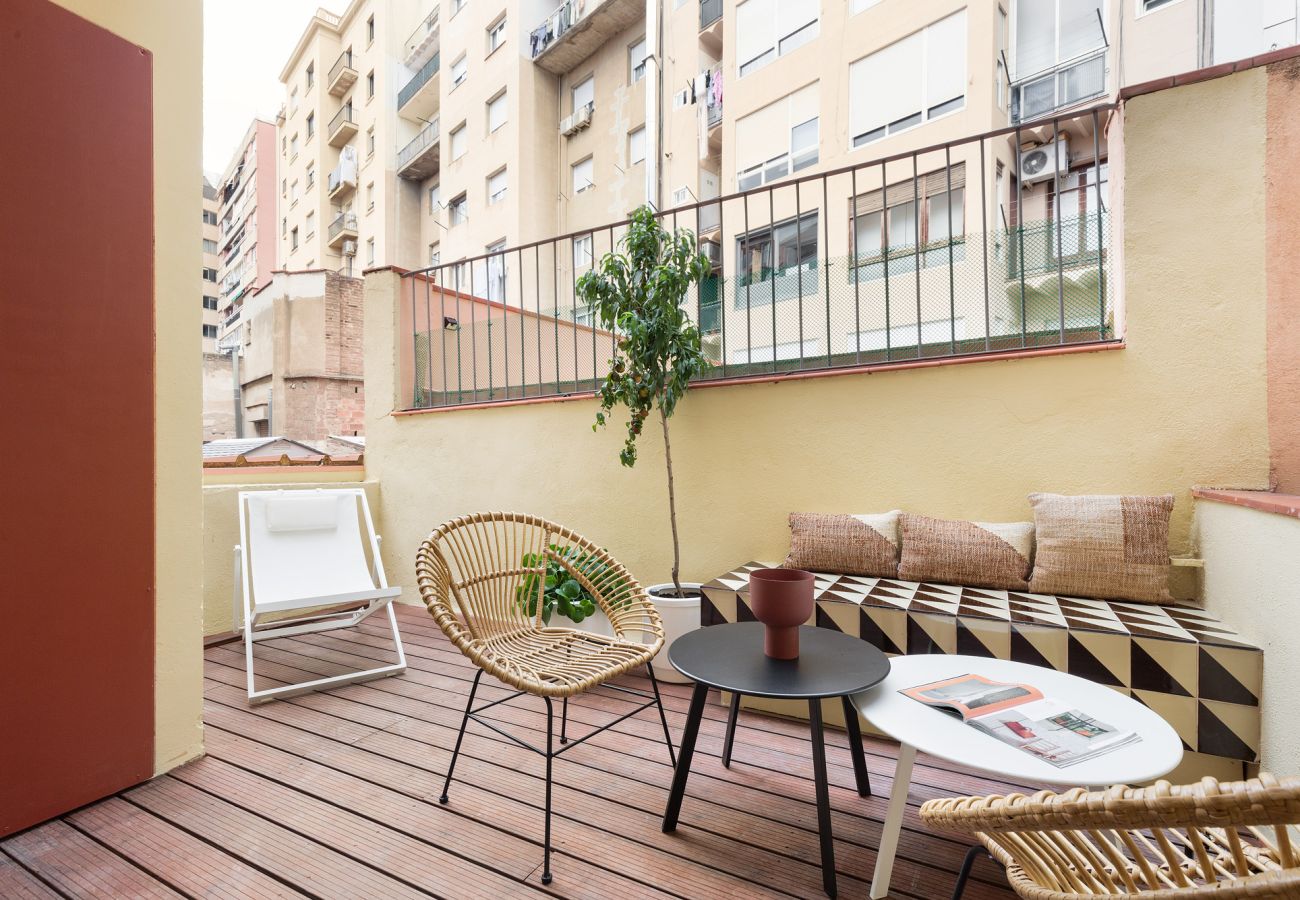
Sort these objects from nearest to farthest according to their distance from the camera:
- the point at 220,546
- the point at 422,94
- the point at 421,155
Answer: the point at 220,546 < the point at 421,155 < the point at 422,94

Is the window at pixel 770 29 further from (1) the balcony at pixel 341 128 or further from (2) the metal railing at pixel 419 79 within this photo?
(1) the balcony at pixel 341 128

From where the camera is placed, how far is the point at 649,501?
3.46 m

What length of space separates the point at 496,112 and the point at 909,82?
9.36 meters

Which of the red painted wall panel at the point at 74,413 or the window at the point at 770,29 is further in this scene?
the window at the point at 770,29

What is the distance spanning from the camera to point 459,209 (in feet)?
51.2

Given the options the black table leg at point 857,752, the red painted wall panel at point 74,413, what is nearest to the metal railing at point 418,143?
the red painted wall panel at point 74,413

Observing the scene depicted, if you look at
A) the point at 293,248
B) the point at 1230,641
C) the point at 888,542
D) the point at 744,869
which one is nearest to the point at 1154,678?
the point at 1230,641

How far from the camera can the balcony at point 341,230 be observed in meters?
19.0

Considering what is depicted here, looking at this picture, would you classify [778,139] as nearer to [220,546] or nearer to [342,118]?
[220,546]

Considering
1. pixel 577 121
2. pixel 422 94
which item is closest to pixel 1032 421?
pixel 577 121

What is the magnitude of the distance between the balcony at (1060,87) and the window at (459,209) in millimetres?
11625

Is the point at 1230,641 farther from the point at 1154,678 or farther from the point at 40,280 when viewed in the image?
the point at 40,280

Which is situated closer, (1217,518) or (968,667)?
(968,667)

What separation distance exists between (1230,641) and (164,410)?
334cm
